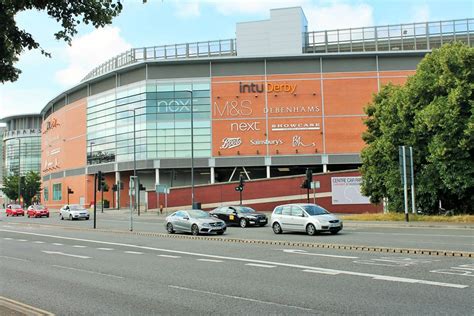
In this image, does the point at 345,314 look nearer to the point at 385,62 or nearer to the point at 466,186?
the point at 466,186

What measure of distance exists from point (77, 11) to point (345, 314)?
563cm

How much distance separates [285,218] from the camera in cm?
2322

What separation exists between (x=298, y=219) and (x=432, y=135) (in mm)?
12312

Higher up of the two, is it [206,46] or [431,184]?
[206,46]

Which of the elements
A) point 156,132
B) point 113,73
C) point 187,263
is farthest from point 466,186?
point 113,73

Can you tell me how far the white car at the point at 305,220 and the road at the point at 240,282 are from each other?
553cm

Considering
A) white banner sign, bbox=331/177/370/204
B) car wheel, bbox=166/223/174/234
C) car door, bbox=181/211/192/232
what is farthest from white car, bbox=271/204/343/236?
white banner sign, bbox=331/177/370/204

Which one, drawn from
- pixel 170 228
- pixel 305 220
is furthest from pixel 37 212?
pixel 305 220

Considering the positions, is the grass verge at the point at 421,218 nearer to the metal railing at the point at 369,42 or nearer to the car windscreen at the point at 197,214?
the car windscreen at the point at 197,214

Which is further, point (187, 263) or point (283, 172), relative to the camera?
point (283, 172)

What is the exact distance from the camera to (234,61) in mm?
67562

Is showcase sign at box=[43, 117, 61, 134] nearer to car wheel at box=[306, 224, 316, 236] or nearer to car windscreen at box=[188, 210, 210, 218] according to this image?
car windscreen at box=[188, 210, 210, 218]

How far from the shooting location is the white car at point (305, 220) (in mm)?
21734

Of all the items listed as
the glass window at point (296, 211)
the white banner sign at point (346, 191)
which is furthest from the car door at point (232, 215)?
the white banner sign at point (346, 191)
